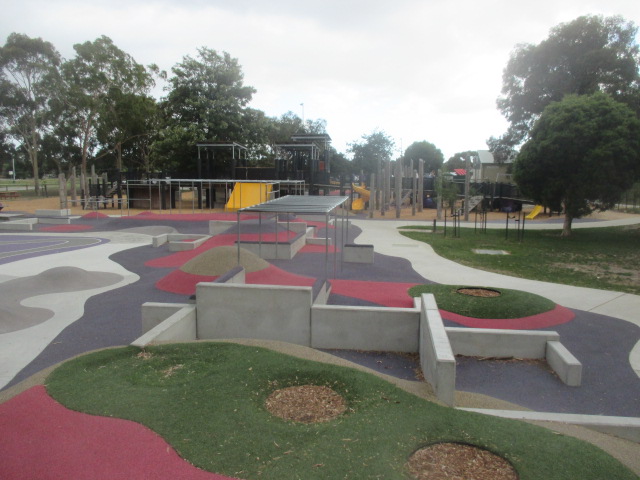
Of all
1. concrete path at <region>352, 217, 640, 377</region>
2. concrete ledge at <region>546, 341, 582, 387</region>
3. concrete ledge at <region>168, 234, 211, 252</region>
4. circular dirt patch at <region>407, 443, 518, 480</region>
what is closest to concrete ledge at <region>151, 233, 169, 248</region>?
concrete ledge at <region>168, 234, 211, 252</region>

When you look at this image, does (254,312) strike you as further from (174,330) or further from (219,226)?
(219,226)

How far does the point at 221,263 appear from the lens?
1363 cm

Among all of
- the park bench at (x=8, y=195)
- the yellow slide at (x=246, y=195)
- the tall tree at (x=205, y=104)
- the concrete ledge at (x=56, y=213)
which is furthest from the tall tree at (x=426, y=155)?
the concrete ledge at (x=56, y=213)

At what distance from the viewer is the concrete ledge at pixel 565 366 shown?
7934 millimetres

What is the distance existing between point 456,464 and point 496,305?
22.9 feet

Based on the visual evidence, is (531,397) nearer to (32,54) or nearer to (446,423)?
(446,423)

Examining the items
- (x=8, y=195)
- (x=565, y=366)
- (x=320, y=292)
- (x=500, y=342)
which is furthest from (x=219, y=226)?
(x=8, y=195)

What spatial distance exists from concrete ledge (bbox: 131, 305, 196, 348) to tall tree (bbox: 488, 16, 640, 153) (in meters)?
42.0

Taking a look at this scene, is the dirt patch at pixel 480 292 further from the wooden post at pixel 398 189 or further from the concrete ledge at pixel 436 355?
the wooden post at pixel 398 189

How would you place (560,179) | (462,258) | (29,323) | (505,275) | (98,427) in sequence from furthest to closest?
(560,179)
(462,258)
(505,275)
(29,323)
(98,427)

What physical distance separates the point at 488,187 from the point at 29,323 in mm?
38183

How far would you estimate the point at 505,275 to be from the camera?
52.6ft

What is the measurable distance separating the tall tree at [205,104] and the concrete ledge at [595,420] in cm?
4170

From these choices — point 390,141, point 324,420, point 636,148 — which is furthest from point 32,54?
point 324,420
